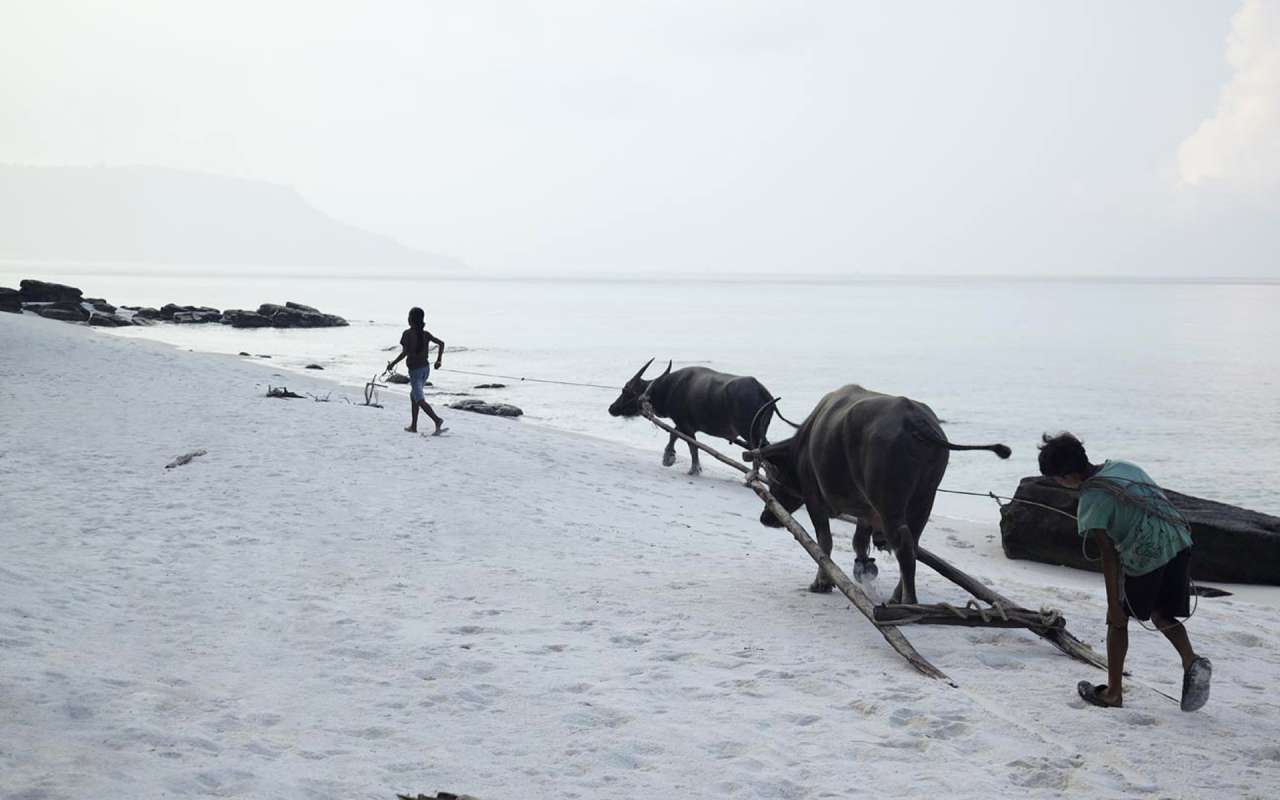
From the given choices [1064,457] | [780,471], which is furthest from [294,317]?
[1064,457]

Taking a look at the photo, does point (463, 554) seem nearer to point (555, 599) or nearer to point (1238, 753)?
point (555, 599)

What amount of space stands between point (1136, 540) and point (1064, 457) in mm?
564

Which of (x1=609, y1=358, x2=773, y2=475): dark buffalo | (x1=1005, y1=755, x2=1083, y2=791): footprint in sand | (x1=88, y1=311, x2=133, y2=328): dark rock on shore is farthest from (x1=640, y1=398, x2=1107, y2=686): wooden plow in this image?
(x1=88, y1=311, x2=133, y2=328): dark rock on shore

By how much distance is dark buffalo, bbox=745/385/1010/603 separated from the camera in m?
7.45

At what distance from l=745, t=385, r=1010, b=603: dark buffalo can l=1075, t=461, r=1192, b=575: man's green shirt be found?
131 cm

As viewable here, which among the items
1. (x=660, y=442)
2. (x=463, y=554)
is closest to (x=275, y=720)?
(x=463, y=554)

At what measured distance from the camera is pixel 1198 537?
11.4 meters

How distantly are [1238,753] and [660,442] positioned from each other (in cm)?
1663

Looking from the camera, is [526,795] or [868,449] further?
[868,449]

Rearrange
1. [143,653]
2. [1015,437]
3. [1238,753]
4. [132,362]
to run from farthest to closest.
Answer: [1015,437] < [132,362] < [143,653] < [1238,753]

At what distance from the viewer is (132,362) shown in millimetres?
21281

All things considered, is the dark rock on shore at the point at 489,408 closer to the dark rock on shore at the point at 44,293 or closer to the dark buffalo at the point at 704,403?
the dark buffalo at the point at 704,403

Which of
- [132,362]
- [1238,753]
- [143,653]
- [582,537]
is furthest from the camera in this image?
[132,362]

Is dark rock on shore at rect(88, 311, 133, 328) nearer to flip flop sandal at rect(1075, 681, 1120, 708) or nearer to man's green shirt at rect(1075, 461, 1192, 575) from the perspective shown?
flip flop sandal at rect(1075, 681, 1120, 708)
